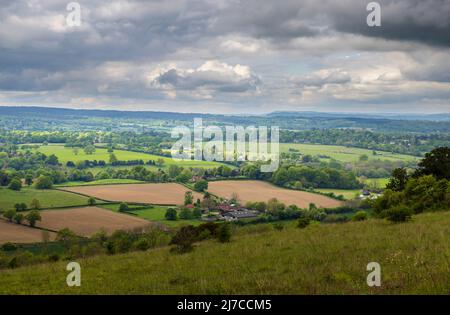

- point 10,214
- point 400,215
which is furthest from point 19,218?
point 400,215

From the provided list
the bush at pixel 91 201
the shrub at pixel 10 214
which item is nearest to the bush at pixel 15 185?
the bush at pixel 91 201

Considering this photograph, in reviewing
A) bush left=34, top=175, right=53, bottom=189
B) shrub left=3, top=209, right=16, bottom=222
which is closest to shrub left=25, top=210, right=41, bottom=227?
shrub left=3, top=209, right=16, bottom=222

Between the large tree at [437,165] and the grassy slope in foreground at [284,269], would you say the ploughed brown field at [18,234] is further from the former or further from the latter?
the large tree at [437,165]

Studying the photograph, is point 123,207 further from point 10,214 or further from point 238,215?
point 238,215

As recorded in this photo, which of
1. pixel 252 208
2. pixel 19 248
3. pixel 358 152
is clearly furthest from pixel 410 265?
pixel 358 152

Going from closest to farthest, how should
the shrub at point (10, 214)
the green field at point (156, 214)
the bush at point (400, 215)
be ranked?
the bush at point (400, 215) → the shrub at point (10, 214) → the green field at point (156, 214)

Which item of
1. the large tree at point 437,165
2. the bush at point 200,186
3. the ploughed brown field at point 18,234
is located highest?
the large tree at point 437,165

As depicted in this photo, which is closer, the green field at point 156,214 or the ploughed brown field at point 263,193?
the green field at point 156,214

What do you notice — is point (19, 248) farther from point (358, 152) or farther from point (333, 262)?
point (358, 152)
